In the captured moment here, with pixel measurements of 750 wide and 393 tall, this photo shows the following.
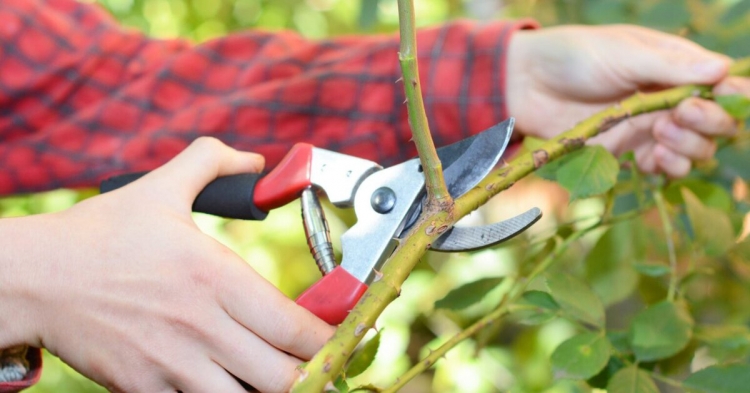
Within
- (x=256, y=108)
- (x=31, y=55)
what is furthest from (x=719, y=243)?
(x=31, y=55)

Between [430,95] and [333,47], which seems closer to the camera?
[430,95]

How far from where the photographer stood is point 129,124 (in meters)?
0.92

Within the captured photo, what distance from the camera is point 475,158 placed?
478 millimetres

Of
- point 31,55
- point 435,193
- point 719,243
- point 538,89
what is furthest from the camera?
point 31,55

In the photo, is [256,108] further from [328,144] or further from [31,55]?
[31,55]

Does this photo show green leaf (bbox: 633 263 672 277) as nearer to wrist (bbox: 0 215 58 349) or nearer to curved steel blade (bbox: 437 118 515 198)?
curved steel blade (bbox: 437 118 515 198)

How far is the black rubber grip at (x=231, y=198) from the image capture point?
52 cm

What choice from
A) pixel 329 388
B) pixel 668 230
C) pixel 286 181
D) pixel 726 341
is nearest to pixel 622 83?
pixel 668 230

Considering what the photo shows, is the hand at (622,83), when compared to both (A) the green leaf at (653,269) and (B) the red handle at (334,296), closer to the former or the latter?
(A) the green leaf at (653,269)

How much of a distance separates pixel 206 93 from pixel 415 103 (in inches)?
24.3

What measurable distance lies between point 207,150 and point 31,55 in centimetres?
53

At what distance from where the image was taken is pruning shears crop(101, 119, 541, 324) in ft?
1.53

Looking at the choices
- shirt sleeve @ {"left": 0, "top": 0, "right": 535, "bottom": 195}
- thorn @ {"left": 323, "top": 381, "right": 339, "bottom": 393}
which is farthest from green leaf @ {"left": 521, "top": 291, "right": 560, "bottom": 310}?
shirt sleeve @ {"left": 0, "top": 0, "right": 535, "bottom": 195}

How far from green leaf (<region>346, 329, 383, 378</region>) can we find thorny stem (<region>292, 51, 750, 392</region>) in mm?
83
